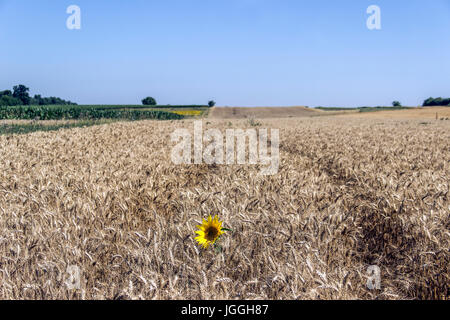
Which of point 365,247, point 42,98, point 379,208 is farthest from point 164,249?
point 42,98

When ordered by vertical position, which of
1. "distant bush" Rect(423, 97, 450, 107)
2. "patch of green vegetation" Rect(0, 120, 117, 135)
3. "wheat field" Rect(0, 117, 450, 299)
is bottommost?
"wheat field" Rect(0, 117, 450, 299)

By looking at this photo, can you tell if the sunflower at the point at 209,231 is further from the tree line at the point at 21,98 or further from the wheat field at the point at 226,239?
the tree line at the point at 21,98

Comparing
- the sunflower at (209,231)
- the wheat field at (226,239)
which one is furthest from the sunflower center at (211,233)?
the wheat field at (226,239)

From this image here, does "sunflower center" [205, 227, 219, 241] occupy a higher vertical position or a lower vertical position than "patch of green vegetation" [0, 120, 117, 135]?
lower

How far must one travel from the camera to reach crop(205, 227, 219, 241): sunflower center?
2916 millimetres

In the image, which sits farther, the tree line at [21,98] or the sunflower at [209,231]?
the tree line at [21,98]

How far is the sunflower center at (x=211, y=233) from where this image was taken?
2.92 meters

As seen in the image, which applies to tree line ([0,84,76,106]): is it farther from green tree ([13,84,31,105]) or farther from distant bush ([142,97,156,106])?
distant bush ([142,97,156,106])

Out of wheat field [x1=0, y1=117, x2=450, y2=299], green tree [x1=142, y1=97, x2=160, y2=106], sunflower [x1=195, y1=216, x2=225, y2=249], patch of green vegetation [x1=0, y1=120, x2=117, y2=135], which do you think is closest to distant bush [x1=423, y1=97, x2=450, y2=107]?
green tree [x1=142, y1=97, x2=160, y2=106]

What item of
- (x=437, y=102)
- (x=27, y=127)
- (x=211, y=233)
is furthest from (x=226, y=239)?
(x=437, y=102)

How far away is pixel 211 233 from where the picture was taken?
2938mm
